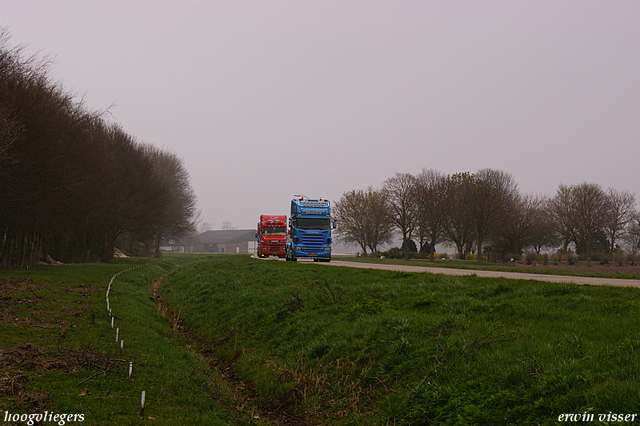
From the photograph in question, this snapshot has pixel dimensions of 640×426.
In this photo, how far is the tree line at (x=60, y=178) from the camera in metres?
25.4

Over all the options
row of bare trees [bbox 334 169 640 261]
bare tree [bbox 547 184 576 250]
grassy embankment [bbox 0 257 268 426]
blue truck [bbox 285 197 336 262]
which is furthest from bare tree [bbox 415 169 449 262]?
grassy embankment [bbox 0 257 268 426]

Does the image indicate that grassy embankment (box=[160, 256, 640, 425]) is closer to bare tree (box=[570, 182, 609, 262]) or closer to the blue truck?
the blue truck

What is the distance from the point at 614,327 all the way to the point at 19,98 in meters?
28.8

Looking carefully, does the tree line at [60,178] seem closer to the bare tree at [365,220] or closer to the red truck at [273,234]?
the red truck at [273,234]

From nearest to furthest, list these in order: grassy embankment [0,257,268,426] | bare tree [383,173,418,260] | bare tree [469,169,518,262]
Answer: grassy embankment [0,257,268,426] < bare tree [469,169,518,262] < bare tree [383,173,418,260]

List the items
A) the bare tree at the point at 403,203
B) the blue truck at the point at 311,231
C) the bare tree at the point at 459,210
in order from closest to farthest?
1. the blue truck at the point at 311,231
2. the bare tree at the point at 459,210
3. the bare tree at the point at 403,203

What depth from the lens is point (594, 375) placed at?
645cm

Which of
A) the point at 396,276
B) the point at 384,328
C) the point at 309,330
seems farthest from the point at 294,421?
the point at 396,276

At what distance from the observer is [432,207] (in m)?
64.7

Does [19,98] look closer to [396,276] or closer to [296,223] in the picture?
[296,223]

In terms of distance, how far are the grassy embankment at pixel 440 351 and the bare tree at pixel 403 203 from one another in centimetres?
5117

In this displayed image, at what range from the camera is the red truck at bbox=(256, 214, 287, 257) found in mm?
47469

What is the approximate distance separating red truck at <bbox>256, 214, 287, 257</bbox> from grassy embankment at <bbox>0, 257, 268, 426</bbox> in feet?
99.7

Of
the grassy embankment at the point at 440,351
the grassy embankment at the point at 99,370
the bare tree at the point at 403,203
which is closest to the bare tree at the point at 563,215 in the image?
the bare tree at the point at 403,203
